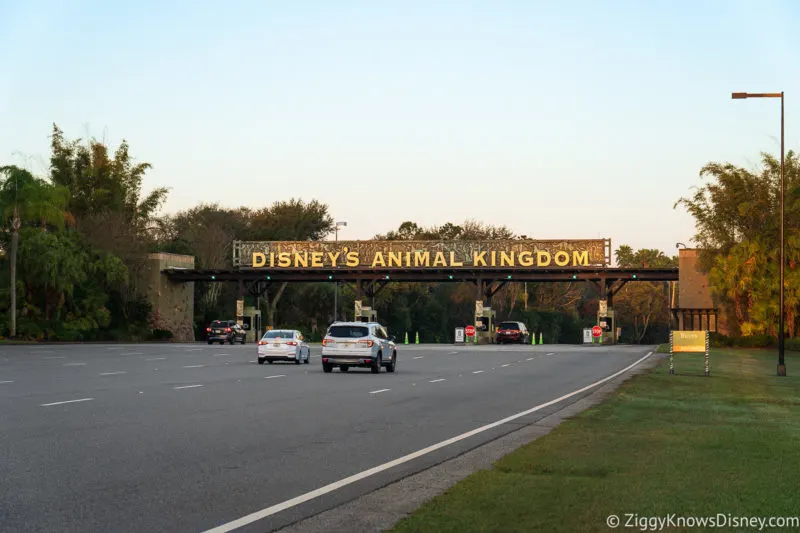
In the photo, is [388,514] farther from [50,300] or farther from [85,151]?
[85,151]

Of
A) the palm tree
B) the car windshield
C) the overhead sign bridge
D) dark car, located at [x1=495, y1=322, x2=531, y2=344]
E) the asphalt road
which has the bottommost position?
dark car, located at [x1=495, y1=322, x2=531, y2=344]

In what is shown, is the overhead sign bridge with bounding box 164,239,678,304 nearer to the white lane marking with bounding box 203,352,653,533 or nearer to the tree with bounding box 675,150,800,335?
the tree with bounding box 675,150,800,335

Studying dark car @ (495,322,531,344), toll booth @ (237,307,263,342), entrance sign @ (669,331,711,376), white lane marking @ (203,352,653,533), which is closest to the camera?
white lane marking @ (203,352,653,533)

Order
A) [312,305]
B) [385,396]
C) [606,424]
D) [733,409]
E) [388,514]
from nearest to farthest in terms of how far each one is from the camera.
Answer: [388,514]
[606,424]
[733,409]
[385,396]
[312,305]

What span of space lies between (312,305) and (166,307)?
2524cm

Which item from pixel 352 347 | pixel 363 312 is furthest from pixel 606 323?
pixel 352 347

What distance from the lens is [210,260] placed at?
4400 inches

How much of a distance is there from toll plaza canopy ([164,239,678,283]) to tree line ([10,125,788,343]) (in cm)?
746

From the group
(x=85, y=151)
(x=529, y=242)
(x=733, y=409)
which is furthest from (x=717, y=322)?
(x=733, y=409)

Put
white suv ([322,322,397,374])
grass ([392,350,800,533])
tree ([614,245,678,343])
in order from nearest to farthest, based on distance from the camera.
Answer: grass ([392,350,800,533]) < white suv ([322,322,397,374]) < tree ([614,245,678,343])

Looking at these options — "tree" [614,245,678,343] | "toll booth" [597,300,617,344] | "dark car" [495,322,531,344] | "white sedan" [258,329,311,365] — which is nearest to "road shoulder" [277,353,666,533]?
"white sedan" [258,329,311,365]

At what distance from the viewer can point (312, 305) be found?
113875 millimetres

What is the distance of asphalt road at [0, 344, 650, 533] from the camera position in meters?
10.4

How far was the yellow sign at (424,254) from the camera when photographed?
88.3 meters
